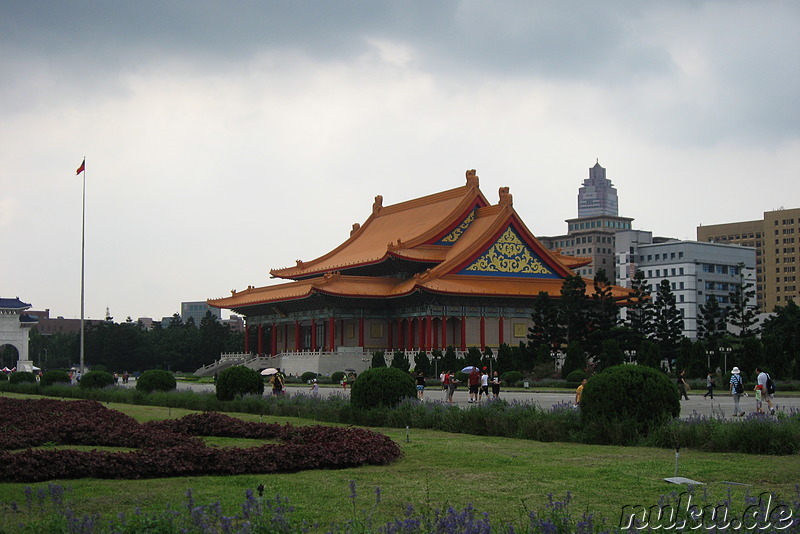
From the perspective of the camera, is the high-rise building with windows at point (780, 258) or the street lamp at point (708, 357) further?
the high-rise building with windows at point (780, 258)

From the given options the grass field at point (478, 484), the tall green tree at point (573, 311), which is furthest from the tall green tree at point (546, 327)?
the grass field at point (478, 484)

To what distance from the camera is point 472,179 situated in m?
62.2

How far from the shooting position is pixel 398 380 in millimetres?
21547

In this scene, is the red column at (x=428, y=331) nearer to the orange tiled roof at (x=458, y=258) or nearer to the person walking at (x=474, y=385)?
the orange tiled roof at (x=458, y=258)

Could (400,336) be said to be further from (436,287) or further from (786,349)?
(786,349)

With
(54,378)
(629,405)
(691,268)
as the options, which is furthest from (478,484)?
(691,268)

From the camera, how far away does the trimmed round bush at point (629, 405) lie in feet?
52.6

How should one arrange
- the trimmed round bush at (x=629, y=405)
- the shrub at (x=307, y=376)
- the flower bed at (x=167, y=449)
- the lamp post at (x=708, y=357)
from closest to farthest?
1. the flower bed at (x=167, y=449)
2. the trimmed round bush at (x=629, y=405)
3. the lamp post at (x=708, y=357)
4. the shrub at (x=307, y=376)

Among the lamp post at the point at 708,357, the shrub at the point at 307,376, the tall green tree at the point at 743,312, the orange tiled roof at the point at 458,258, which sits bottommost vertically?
the shrub at the point at 307,376

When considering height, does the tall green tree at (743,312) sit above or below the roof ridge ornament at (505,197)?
below

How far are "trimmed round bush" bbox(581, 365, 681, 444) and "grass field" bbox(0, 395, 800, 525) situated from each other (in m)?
0.93

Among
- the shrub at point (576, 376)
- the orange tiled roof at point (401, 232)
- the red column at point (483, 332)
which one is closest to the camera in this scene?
the shrub at point (576, 376)

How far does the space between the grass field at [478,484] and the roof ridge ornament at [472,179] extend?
47.4m

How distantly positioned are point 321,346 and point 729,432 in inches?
1925
